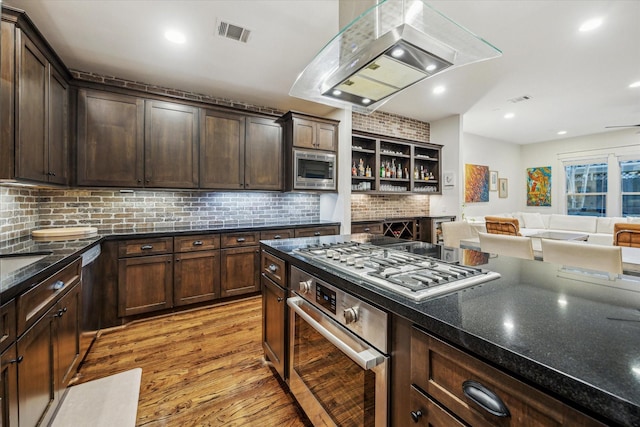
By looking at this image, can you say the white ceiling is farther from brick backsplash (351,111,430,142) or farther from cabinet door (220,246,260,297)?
cabinet door (220,246,260,297)

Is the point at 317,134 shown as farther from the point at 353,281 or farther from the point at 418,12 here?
the point at 353,281

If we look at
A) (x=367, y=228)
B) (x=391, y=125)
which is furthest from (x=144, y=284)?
(x=391, y=125)

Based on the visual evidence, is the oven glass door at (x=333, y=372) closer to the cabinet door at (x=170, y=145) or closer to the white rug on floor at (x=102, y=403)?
the white rug on floor at (x=102, y=403)

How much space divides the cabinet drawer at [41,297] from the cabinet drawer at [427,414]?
1581mm

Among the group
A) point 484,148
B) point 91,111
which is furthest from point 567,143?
point 91,111

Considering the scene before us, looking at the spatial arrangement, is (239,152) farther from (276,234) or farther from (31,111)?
(31,111)

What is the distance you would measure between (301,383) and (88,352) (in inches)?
81.1

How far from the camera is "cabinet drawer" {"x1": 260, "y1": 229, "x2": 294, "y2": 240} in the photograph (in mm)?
3607

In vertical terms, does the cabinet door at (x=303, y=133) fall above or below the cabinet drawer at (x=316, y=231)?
above

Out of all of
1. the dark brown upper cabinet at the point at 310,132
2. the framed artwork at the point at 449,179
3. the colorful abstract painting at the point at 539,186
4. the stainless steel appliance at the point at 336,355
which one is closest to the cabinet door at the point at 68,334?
the stainless steel appliance at the point at 336,355

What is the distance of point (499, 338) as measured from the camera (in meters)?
0.64

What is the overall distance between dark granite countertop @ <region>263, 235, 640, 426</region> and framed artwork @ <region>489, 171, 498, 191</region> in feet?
21.4

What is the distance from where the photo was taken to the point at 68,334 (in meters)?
1.76

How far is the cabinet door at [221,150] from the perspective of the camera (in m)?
3.45
